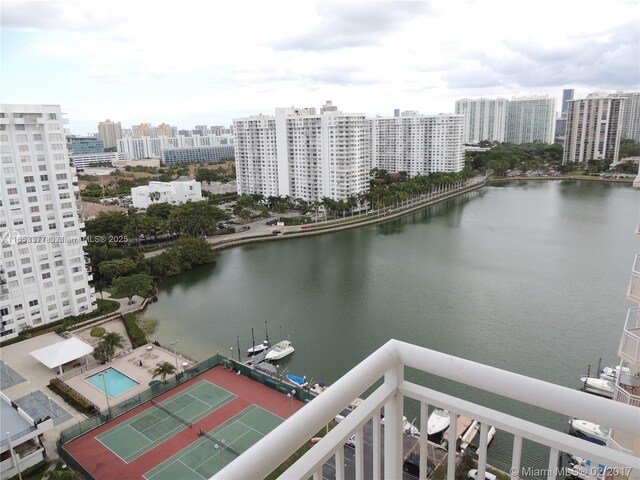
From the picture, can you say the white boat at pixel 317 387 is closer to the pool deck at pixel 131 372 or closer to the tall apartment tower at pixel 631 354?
the pool deck at pixel 131 372

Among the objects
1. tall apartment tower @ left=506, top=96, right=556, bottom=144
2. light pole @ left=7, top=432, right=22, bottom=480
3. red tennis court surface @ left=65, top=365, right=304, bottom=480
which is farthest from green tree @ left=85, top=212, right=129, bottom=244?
tall apartment tower @ left=506, top=96, right=556, bottom=144

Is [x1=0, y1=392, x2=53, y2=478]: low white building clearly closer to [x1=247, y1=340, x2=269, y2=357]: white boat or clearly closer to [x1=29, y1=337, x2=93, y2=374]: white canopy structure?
[x1=29, y1=337, x2=93, y2=374]: white canopy structure

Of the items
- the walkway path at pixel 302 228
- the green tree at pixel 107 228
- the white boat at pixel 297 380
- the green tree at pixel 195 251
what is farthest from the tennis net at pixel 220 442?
the green tree at pixel 107 228

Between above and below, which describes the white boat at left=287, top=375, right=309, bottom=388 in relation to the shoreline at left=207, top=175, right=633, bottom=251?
below

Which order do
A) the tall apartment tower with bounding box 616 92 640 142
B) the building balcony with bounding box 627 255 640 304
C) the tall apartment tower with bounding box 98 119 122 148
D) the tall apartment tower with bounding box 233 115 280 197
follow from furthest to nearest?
1. the tall apartment tower with bounding box 98 119 122 148
2. the tall apartment tower with bounding box 616 92 640 142
3. the tall apartment tower with bounding box 233 115 280 197
4. the building balcony with bounding box 627 255 640 304

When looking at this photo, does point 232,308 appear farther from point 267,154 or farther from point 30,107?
point 267,154

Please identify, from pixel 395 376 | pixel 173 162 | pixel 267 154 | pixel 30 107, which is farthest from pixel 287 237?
pixel 173 162
